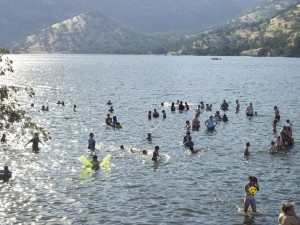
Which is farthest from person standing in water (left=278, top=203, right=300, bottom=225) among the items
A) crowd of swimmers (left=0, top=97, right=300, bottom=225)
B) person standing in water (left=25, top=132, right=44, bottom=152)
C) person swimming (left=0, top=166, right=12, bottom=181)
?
person standing in water (left=25, top=132, right=44, bottom=152)

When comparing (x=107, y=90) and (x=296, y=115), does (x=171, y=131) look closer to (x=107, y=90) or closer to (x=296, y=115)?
(x=296, y=115)

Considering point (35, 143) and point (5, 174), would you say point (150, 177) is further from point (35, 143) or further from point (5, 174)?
point (35, 143)

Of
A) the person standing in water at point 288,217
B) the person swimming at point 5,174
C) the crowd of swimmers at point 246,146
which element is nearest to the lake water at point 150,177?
the person swimming at point 5,174

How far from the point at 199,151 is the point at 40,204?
19220 mm

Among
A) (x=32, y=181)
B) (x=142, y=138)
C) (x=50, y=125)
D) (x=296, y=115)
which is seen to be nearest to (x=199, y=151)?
(x=142, y=138)

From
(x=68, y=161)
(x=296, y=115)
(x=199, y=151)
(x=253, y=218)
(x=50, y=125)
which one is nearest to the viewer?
(x=253, y=218)

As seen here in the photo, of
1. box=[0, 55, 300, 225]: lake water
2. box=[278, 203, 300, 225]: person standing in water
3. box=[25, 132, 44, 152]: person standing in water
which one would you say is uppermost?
box=[278, 203, 300, 225]: person standing in water

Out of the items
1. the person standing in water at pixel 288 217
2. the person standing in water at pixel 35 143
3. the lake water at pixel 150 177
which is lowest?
the lake water at pixel 150 177

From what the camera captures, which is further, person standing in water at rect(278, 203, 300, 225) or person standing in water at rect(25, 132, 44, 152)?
person standing in water at rect(25, 132, 44, 152)

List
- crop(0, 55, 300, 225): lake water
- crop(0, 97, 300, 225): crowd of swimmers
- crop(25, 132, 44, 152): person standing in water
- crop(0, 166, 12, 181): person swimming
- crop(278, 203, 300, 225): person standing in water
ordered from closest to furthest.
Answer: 1. crop(278, 203, 300, 225): person standing in water
2. crop(0, 97, 300, 225): crowd of swimmers
3. crop(0, 55, 300, 225): lake water
4. crop(0, 166, 12, 181): person swimming
5. crop(25, 132, 44, 152): person standing in water

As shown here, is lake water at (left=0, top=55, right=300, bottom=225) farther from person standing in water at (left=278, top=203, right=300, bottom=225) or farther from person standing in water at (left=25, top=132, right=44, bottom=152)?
person standing in water at (left=278, top=203, right=300, bottom=225)

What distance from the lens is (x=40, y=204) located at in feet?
95.3

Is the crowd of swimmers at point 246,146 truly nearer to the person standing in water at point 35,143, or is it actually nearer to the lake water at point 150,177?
the person standing in water at point 35,143

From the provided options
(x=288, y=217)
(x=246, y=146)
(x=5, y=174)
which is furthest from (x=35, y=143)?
(x=288, y=217)
